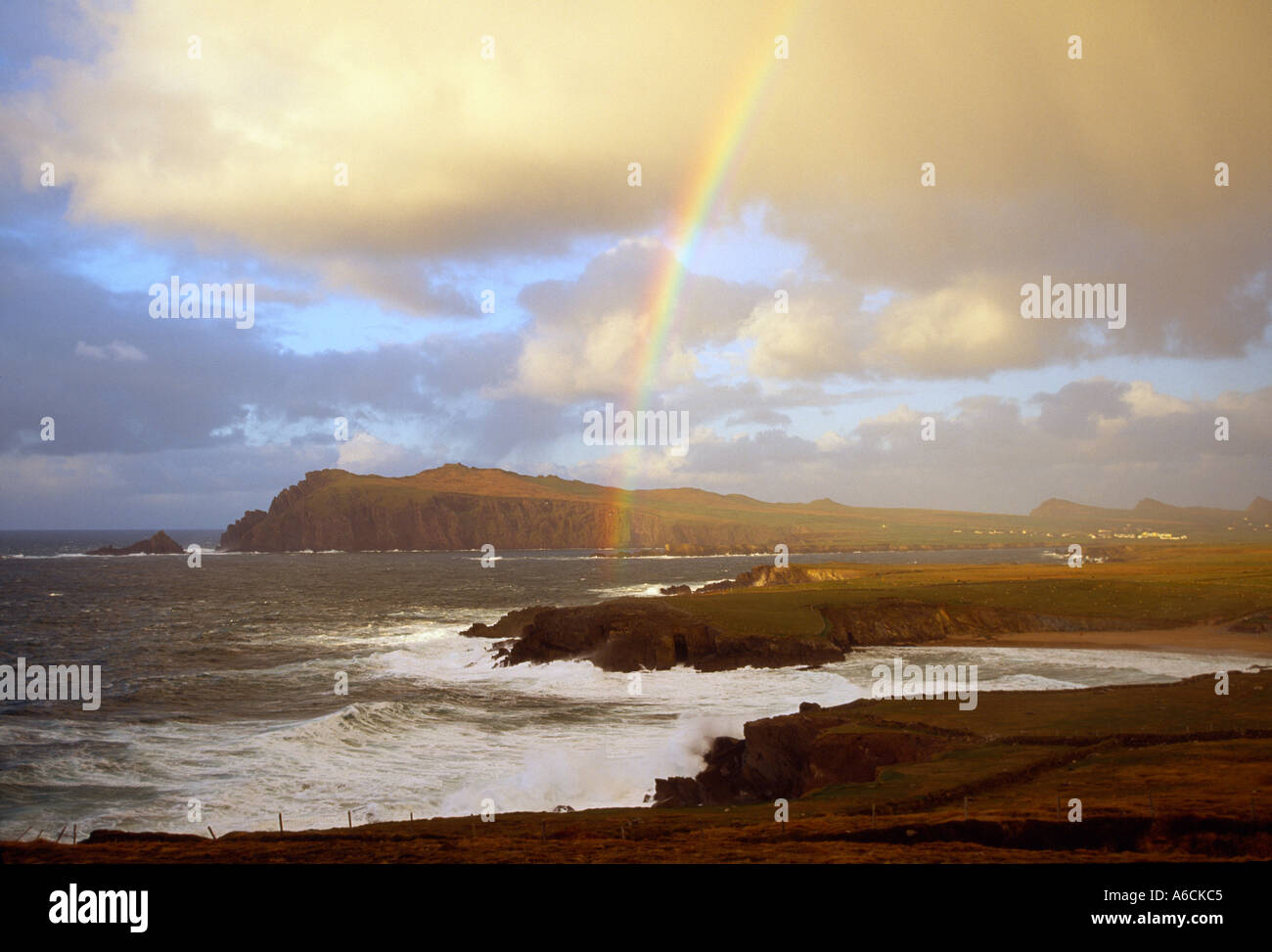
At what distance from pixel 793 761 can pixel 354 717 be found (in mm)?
18345

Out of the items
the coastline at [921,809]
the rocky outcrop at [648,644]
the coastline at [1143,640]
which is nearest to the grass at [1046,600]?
the rocky outcrop at [648,644]

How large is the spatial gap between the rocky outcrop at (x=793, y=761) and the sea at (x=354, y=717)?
4.70ft

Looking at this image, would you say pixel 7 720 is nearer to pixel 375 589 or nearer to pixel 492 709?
pixel 492 709

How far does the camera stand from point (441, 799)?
85.0 ft

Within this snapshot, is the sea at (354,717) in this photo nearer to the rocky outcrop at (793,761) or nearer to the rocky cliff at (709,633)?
the rocky outcrop at (793,761)

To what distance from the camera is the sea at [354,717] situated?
25.8 m

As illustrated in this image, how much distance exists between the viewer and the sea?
25.8 m

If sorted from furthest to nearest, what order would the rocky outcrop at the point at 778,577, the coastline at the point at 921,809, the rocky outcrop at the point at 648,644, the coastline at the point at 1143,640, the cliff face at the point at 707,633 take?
1. the rocky outcrop at the point at 778,577
2. the coastline at the point at 1143,640
3. the cliff face at the point at 707,633
4. the rocky outcrop at the point at 648,644
5. the coastline at the point at 921,809

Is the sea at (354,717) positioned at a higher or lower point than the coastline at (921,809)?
lower
